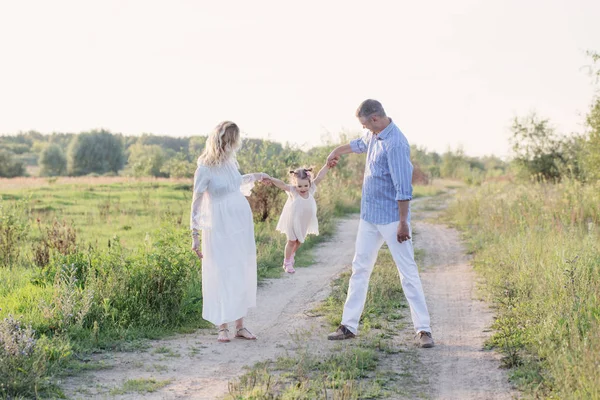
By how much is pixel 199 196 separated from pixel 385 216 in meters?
1.95

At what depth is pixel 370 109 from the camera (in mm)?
6410

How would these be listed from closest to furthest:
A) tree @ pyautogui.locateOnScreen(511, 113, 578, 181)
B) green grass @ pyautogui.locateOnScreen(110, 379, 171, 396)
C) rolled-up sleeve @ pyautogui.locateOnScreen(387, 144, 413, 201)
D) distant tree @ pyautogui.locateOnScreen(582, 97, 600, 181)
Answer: green grass @ pyautogui.locateOnScreen(110, 379, 171, 396)
rolled-up sleeve @ pyautogui.locateOnScreen(387, 144, 413, 201)
distant tree @ pyautogui.locateOnScreen(582, 97, 600, 181)
tree @ pyautogui.locateOnScreen(511, 113, 578, 181)

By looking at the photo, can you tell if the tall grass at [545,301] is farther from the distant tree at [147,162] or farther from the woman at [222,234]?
the distant tree at [147,162]

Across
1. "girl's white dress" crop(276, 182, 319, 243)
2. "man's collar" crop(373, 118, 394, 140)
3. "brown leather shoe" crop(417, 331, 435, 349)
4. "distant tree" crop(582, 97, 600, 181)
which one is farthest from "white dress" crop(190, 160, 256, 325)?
"distant tree" crop(582, 97, 600, 181)

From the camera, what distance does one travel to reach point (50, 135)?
4592 inches

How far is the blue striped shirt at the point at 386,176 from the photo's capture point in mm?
6305

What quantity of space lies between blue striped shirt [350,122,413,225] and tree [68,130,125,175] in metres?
73.4

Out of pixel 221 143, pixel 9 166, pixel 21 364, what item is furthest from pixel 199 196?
pixel 9 166

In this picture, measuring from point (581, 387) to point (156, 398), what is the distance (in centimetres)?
318

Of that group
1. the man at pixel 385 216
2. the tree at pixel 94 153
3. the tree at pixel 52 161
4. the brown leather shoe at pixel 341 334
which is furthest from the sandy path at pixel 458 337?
the tree at pixel 94 153

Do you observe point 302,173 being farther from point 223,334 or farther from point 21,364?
point 21,364

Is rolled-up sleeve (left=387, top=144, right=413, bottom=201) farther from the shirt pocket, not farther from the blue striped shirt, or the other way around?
the shirt pocket

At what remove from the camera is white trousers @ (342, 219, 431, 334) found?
256 inches

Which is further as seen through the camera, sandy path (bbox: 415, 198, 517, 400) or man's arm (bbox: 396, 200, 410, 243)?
man's arm (bbox: 396, 200, 410, 243)
